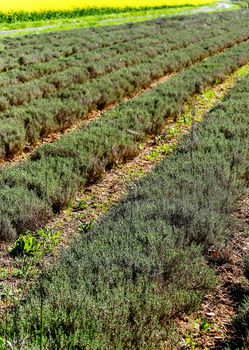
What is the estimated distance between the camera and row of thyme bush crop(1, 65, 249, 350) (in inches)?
129

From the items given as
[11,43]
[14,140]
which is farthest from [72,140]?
[11,43]

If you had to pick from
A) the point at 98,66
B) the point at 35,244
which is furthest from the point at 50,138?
the point at 98,66

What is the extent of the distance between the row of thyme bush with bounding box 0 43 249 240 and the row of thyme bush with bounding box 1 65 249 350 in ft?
3.34

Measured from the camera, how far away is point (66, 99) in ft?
36.3

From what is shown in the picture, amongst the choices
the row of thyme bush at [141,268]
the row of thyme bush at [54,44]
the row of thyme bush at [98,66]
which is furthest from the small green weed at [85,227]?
the row of thyme bush at [54,44]

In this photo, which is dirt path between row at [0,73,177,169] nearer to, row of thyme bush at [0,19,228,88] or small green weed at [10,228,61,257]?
row of thyme bush at [0,19,228,88]

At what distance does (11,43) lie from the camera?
21656mm

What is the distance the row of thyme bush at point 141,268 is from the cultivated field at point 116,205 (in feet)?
0.04

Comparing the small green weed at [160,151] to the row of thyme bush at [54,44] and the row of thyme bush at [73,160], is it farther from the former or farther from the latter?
the row of thyme bush at [54,44]

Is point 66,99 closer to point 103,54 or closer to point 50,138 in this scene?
point 50,138

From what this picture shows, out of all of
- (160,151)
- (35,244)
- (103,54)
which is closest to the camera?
(35,244)

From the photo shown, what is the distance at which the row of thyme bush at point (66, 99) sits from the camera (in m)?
9.04

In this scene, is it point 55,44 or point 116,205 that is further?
point 55,44

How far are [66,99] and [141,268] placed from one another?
7633mm
